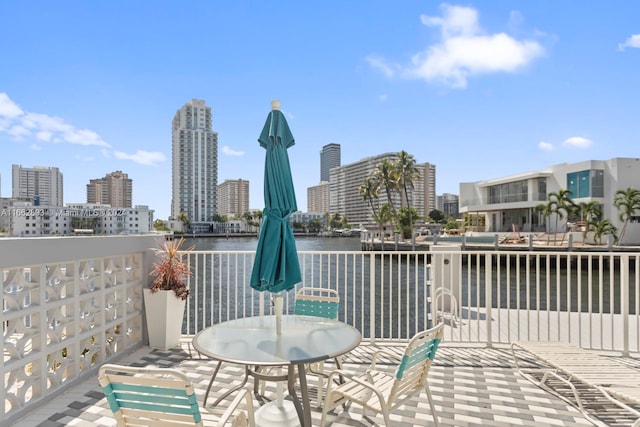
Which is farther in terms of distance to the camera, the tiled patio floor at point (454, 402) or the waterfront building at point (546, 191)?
the waterfront building at point (546, 191)

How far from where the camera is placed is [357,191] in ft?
315

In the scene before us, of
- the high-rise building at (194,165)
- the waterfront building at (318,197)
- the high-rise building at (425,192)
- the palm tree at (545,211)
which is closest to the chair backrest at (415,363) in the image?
the palm tree at (545,211)

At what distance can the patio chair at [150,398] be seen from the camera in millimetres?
1584

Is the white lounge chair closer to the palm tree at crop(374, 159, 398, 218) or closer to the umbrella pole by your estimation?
the umbrella pole

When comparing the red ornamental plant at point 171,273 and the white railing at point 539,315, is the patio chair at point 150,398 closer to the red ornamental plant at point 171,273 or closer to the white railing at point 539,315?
the red ornamental plant at point 171,273

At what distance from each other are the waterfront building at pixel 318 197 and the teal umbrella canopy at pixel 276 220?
5058 inches

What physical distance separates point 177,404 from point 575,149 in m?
53.2

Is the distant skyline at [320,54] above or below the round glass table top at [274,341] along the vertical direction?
above

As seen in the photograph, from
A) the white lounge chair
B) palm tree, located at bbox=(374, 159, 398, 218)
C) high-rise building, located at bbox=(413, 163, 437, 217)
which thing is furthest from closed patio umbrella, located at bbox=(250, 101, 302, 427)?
high-rise building, located at bbox=(413, 163, 437, 217)

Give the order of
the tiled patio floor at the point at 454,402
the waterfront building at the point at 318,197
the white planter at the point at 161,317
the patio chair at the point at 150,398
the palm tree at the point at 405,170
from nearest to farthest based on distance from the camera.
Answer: the patio chair at the point at 150,398
the tiled patio floor at the point at 454,402
the white planter at the point at 161,317
the palm tree at the point at 405,170
the waterfront building at the point at 318,197

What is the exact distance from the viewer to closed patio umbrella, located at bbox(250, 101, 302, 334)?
107 inches

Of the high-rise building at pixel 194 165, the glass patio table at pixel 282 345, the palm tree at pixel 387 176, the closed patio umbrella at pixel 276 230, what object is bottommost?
the glass patio table at pixel 282 345

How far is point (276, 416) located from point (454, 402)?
1423mm

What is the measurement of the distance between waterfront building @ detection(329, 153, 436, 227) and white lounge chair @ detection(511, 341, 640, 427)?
86.4 meters
